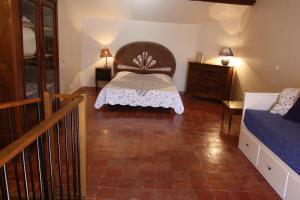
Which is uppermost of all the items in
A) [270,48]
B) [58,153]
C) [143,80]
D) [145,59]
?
[270,48]

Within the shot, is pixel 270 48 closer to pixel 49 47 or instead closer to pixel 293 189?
pixel 293 189

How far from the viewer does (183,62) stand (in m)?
6.61

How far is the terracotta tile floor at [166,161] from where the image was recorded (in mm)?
2363

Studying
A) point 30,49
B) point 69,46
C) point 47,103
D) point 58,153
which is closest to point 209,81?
point 69,46

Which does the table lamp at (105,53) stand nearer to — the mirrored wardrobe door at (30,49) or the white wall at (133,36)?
the white wall at (133,36)

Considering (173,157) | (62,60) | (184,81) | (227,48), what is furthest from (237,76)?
(62,60)

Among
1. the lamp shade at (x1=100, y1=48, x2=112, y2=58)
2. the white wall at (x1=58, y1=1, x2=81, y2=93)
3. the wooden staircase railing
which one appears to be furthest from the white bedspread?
the wooden staircase railing

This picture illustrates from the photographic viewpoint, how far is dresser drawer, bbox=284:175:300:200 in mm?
2109

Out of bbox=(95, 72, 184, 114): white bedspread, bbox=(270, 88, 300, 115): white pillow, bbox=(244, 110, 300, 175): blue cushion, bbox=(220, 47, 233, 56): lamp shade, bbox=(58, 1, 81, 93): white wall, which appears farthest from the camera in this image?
bbox=(220, 47, 233, 56): lamp shade

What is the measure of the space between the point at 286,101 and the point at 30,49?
3312 mm

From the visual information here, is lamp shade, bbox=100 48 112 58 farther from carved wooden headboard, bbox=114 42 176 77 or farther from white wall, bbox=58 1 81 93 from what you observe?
white wall, bbox=58 1 81 93

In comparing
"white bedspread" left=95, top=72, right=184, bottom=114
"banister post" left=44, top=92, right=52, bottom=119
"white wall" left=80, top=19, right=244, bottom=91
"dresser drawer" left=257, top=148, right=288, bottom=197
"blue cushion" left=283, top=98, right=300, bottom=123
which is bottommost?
"dresser drawer" left=257, top=148, right=288, bottom=197

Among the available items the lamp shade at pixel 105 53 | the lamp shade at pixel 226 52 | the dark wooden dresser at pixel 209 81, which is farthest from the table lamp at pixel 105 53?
the lamp shade at pixel 226 52

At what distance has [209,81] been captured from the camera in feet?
19.4
